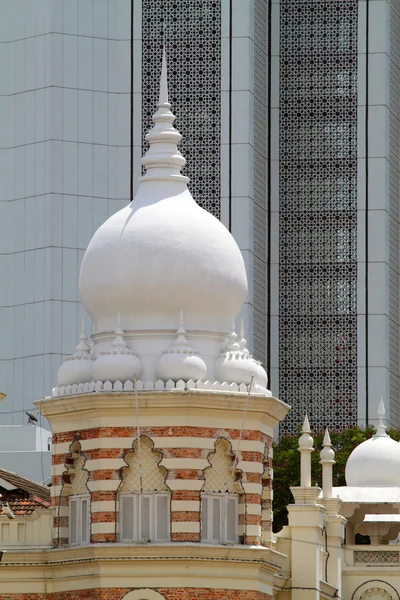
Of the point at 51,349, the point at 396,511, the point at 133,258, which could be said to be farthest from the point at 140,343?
the point at 51,349

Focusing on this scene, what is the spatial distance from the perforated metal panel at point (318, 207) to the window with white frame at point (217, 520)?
1681 inches

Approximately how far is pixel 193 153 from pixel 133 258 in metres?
42.7

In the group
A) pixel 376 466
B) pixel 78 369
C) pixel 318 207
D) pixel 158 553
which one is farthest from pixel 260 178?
pixel 158 553

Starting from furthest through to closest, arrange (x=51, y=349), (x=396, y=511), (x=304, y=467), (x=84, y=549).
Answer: (x=51, y=349)
(x=396, y=511)
(x=304, y=467)
(x=84, y=549)

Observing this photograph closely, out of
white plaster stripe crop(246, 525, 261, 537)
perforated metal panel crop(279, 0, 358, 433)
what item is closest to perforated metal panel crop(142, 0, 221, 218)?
perforated metal panel crop(279, 0, 358, 433)

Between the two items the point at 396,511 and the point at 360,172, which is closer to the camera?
the point at 396,511

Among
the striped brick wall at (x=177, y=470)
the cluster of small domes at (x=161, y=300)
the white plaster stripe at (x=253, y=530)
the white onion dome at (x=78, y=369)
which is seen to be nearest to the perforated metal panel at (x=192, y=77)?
the cluster of small domes at (x=161, y=300)

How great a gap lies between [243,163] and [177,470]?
145ft

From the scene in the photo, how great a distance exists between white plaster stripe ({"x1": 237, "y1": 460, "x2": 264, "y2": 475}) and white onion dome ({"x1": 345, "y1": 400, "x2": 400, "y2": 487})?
1073 centimetres

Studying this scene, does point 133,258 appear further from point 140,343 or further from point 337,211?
point 337,211

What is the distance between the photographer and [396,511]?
58.0 metres

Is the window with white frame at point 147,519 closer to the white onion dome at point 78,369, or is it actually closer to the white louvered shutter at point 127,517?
the white louvered shutter at point 127,517

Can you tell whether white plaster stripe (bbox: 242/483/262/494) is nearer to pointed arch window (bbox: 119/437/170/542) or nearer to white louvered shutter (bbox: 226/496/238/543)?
white louvered shutter (bbox: 226/496/238/543)

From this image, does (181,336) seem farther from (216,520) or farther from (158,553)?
(158,553)
